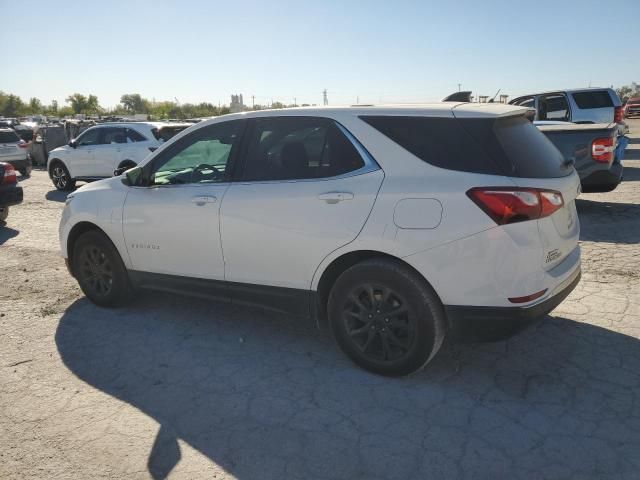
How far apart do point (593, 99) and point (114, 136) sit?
12552 millimetres

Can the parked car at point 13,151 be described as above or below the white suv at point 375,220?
above

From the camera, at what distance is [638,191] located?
32.5ft

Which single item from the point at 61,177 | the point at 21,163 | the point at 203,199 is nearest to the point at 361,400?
the point at 203,199

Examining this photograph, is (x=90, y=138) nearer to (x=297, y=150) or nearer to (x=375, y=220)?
(x=297, y=150)

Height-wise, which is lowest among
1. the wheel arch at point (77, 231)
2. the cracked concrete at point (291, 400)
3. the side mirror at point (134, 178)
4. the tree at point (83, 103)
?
the cracked concrete at point (291, 400)

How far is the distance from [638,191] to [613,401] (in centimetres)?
832

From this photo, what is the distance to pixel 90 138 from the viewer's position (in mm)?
13070

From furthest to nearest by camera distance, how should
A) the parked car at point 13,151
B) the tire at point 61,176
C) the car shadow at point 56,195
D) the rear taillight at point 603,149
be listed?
the parked car at point 13,151
the tire at point 61,176
the car shadow at point 56,195
the rear taillight at point 603,149

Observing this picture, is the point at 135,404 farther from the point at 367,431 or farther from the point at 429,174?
the point at 429,174

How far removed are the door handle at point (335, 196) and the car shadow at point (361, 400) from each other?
119 cm

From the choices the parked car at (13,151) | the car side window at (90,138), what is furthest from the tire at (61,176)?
the parked car at (13,151)

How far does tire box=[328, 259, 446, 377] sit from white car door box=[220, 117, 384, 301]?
27 centimetres

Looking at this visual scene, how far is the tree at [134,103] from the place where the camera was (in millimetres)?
106162

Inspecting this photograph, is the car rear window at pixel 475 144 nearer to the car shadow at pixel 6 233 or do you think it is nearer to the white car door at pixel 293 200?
the white car door at pixel 293 200
